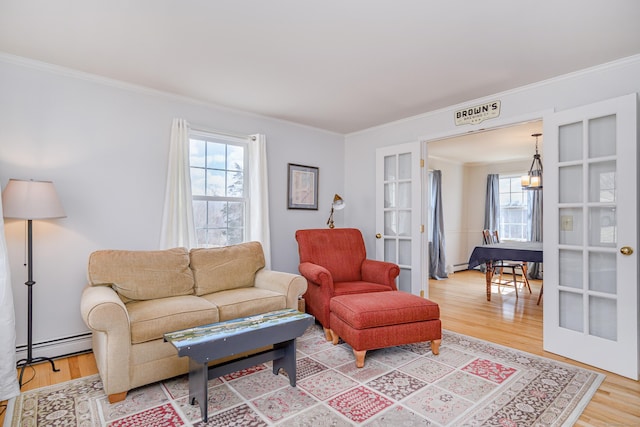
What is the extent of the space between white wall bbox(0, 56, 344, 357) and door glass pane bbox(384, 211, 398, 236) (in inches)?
98.6

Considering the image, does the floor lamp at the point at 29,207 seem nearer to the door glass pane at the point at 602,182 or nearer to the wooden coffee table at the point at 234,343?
the wooden coffee table at the point at 234,343

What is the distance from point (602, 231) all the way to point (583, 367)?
42.1 inches

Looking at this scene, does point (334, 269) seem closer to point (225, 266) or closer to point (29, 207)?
point (225, 266)

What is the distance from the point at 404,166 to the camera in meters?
4.19

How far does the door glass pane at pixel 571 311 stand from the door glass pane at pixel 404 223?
1.67m

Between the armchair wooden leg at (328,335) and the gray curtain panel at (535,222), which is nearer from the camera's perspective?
the armchair wooden leg at (328,335)

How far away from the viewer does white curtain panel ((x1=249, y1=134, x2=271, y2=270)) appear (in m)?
3.87

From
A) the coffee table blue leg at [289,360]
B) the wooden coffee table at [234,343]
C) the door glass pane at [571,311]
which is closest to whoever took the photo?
the wooden coffee table at [234,343]

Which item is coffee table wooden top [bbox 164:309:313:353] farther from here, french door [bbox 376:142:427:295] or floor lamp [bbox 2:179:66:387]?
french door [bbox 376:142:427:295]

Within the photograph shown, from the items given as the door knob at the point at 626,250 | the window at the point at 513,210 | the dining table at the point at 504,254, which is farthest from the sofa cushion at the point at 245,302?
the window at the point at 513,210

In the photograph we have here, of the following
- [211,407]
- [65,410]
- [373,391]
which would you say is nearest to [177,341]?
[211,407]

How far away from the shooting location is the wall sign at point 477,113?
335 cm

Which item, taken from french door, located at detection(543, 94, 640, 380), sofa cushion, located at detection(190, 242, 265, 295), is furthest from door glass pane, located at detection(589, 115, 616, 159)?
sofa cushion, located at detection(190, 242, 265, 295)

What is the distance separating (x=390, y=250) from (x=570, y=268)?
6.44 ft
